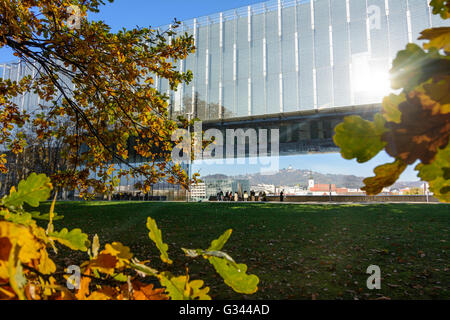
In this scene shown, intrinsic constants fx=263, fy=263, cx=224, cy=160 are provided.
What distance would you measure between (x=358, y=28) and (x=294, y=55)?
19.9ft

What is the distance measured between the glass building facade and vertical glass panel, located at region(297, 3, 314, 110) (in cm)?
9

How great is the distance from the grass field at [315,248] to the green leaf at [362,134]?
4638 mm

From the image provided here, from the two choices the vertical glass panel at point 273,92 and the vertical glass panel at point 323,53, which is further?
the vertical glass panel at point 273,92

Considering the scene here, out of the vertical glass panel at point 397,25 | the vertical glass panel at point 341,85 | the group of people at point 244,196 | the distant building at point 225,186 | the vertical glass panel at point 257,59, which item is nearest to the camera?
the vertical glass panel at point 397,25

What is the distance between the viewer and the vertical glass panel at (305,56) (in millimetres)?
25141

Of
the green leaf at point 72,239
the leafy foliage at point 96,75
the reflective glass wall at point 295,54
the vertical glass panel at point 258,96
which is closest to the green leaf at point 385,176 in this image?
the green leaf at point 72,239

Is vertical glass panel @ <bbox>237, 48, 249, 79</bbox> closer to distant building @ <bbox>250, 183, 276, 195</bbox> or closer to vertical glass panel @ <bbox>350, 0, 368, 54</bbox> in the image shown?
vertical glass panel @ <bbox>350, 0, 368, 54</bbox>

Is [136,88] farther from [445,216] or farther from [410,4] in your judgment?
[410,4]

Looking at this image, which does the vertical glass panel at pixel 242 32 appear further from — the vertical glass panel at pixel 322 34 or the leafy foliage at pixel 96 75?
the leafy foliage at pixel 96 75

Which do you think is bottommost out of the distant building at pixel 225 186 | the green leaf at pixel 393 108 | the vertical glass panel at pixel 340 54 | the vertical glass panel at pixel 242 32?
the green leaf at pixel 393 108

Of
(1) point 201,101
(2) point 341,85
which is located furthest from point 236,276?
(1) point 201,101

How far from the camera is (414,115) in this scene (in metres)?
0.37

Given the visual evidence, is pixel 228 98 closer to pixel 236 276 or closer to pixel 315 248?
pixel 315 248
